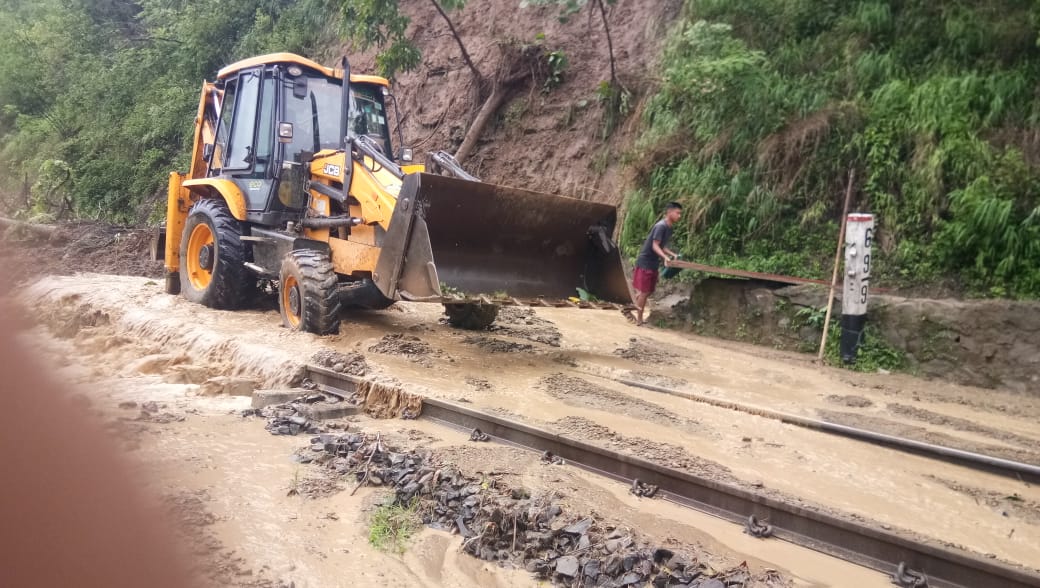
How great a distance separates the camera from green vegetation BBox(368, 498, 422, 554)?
3.44 m

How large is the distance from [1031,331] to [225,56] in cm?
2410

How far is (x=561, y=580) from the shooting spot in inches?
125

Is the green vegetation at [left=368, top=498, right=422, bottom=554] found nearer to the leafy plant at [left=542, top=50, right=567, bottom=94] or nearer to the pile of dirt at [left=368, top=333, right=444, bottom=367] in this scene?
the pile of dirt at [left=368, top=333, right=444, bottom=367]

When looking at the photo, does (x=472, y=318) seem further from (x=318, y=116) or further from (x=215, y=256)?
(x=215, y=256)

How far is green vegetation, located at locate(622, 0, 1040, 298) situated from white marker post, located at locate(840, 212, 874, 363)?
78 cm

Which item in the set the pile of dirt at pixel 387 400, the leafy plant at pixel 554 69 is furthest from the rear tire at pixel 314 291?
the leafy plant at pixel 554 69

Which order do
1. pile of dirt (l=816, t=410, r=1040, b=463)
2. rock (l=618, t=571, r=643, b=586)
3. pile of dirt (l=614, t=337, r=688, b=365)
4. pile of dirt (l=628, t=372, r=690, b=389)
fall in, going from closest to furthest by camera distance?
rock (l=618, t=571, r=643, b=586) → pile of dirt (l=816, t=410, r=1040, b=463) → pile of dirt (l=628, t=372, r=690, b=389) → pile of dirt (l=614, t=337, r=688, b=365)

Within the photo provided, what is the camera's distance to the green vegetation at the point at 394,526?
3.44 metres

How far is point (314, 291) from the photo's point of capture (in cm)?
770

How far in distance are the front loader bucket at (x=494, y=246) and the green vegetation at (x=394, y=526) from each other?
10.1 ft

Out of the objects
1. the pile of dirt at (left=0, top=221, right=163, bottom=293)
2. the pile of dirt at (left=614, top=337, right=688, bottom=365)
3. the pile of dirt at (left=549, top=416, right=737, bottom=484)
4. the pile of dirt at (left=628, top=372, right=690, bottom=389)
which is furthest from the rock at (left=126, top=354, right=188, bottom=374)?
the pile of dirt at (left=0, top=221, right=163, bottom=293)

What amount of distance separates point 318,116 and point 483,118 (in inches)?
271

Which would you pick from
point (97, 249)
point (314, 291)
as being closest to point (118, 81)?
point (97, 249)

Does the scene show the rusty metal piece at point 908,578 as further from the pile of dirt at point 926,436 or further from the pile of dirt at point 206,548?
the pile of dirt at point 206,548
